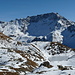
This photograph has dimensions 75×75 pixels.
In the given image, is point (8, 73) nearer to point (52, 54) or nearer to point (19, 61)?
point (19, 61)

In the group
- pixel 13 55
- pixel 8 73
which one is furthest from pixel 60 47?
pixel 8 73

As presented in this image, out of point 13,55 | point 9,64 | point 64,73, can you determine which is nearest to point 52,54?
point 13,55

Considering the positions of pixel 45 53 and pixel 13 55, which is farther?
pixel 45 53

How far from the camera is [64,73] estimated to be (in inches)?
1500

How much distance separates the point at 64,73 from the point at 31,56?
148ft

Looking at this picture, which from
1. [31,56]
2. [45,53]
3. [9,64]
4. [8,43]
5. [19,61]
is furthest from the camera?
[45,53]

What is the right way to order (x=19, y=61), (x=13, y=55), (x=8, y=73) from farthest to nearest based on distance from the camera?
(x=13, y=55), (x=19, y=61), (x=8, y=73)

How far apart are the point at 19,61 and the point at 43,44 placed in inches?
2048

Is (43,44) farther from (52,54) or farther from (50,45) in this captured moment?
(52,54)

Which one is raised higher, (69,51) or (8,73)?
(69,51)

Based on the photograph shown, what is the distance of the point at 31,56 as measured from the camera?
271 feet

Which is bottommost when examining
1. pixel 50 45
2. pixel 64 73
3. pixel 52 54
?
pixel 64 73

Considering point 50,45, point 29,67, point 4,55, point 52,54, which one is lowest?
point 29,67

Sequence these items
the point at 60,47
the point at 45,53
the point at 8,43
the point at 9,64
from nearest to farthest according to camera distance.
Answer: the point at 9,64 < the point at 8,43 < the point at 45,53 < the point at 60,47
